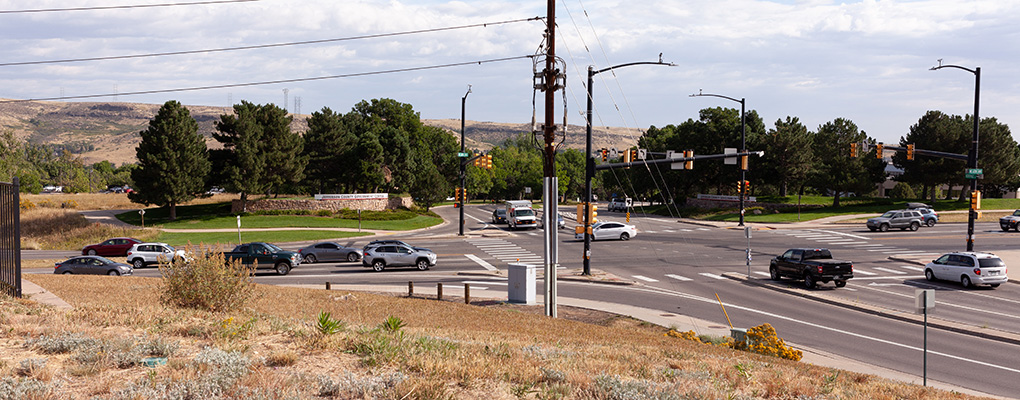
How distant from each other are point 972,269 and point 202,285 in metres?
29.7

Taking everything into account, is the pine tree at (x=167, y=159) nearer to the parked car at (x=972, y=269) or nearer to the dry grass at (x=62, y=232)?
the dry grass at (x=62, y=232)

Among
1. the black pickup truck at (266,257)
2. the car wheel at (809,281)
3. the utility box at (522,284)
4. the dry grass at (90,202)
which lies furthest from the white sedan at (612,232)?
the dry grass at (90,202)

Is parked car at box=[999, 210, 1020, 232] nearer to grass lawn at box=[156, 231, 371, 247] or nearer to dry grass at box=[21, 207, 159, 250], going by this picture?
grass lawn at box=[156, 231, 371, 247]

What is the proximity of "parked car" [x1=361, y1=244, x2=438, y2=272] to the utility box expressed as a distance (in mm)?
11656

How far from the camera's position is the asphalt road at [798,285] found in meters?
17.3

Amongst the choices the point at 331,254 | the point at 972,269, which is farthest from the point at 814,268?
the point at 331,254

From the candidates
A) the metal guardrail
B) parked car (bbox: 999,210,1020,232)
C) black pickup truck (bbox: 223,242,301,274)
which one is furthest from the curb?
parked car (bbox: 999,210,1020,232)

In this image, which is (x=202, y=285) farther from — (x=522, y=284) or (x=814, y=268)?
(x=814, y=268)

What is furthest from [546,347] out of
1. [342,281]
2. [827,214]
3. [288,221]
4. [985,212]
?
[985,212]

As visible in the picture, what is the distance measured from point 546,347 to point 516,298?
12.1 m

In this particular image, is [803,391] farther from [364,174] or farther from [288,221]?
[364,174]

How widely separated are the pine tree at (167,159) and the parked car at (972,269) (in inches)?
2284

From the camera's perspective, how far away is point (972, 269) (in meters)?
27.2

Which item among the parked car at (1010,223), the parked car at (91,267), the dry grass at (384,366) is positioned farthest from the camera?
the parked car at (1010,223)
